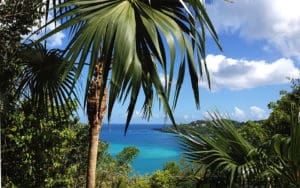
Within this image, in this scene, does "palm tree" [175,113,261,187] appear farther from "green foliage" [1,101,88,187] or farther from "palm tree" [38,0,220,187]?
"green foliage" [1,101,88,187]

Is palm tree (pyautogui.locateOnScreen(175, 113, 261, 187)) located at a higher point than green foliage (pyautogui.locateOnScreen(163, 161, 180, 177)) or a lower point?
higher

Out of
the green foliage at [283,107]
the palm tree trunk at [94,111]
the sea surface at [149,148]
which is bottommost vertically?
the sea surface at [149,148]

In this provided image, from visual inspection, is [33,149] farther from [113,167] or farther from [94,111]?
[113,167]

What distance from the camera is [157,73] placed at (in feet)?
10.4

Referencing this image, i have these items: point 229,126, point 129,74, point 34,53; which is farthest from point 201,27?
point 34,53

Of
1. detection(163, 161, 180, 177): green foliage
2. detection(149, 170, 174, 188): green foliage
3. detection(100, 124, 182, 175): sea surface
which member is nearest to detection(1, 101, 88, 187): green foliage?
detection(100, 124, 182, 175): sea surface

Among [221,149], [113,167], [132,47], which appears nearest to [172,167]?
[113,167]

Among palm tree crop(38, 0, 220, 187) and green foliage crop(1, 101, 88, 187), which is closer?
palm tree crop(38, 0, 220, 187)

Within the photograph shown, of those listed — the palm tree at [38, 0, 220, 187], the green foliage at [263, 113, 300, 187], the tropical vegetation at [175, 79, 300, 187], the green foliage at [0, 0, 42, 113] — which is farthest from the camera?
the green foliage at [0, 0, 42, 113]

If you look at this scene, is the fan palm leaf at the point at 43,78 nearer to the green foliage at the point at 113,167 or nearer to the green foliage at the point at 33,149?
the green foliage at the point at 33,149

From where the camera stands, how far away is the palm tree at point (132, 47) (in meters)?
2.95

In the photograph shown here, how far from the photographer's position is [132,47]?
2980mm

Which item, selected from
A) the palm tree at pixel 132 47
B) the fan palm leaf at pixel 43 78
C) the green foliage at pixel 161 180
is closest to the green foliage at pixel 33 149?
the fan palm leaf at pixel 43 78

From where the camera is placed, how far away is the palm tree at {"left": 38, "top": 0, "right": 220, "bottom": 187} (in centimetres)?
295
